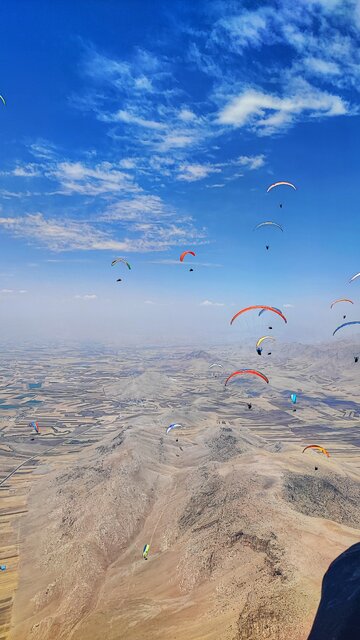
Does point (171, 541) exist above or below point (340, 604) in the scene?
below

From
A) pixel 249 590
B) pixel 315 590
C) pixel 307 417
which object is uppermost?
pixel 315 590

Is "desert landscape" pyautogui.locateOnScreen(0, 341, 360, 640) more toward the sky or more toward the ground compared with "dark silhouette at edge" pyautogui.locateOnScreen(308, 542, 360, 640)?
more toward the ground

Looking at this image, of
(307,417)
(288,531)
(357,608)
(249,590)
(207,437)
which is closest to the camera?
(357,608)

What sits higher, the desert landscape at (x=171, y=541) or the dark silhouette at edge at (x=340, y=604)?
the dark silhouette at edge at (x=340, y=604)

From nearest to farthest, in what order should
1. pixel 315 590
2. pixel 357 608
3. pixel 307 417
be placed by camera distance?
pixel 357 608
pixel 315 590
pixel 307 417

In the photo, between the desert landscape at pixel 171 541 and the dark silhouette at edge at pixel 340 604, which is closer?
the dark silhouette at edge at pixel 340 604

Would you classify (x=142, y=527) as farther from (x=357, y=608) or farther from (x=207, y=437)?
(x=207, y=437)

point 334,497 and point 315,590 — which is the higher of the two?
point 315,590

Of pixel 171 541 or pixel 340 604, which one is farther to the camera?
pixel 171 541

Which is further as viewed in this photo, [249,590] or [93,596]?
[93,596]

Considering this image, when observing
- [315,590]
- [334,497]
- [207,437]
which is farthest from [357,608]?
[207,437]

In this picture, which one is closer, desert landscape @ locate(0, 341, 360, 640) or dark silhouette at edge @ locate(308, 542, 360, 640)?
dark silhouette at edge @ locate(308, 542, 360, 640)
